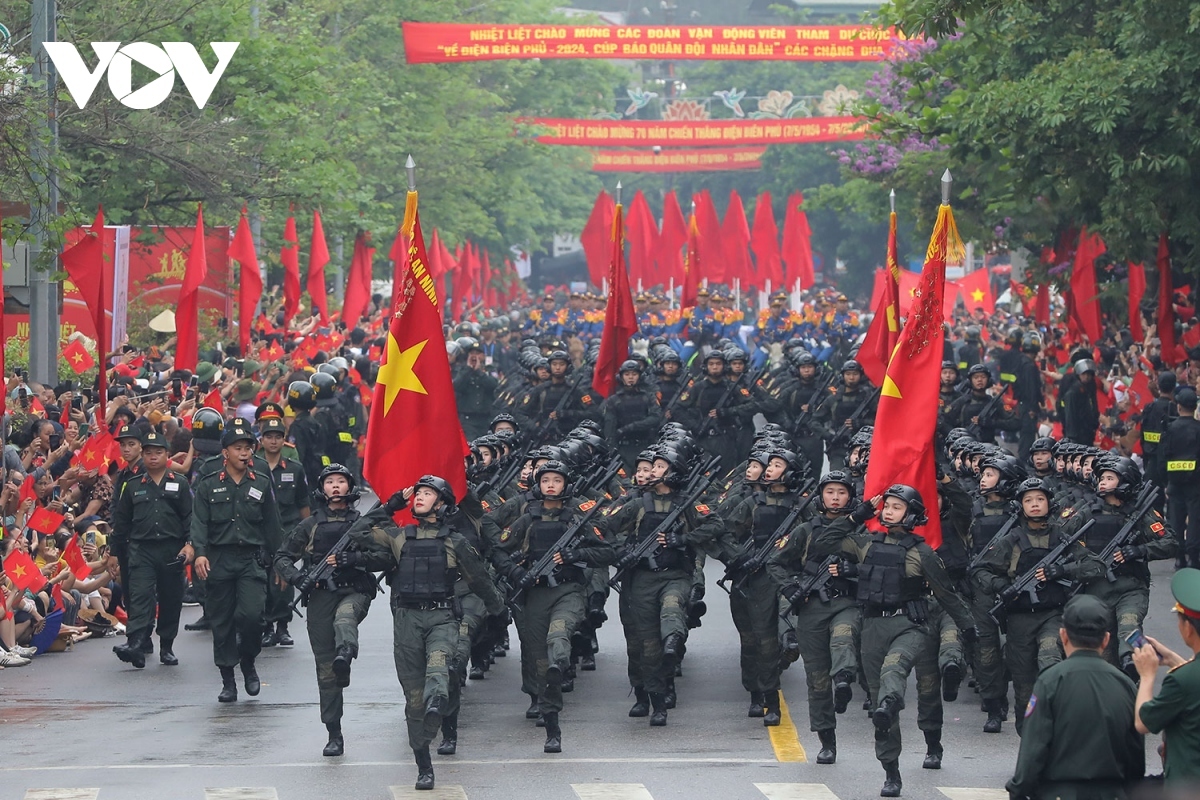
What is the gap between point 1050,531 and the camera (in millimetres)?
12938

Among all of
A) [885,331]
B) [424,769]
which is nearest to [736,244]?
[885,331]

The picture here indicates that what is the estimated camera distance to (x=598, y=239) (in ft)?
156

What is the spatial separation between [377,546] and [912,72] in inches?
545

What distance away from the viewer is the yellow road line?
12294mm

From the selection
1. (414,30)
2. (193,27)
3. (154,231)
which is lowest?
(154,231)

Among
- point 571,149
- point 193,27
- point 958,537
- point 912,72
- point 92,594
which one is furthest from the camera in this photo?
point 571,149

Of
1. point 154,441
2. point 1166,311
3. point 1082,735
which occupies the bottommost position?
point 1082,735

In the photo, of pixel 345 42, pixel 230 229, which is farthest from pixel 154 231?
pixel 345 42

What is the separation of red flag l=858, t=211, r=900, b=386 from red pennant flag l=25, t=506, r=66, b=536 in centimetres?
771

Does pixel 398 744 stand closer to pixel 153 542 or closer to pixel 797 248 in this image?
pixel 153 542

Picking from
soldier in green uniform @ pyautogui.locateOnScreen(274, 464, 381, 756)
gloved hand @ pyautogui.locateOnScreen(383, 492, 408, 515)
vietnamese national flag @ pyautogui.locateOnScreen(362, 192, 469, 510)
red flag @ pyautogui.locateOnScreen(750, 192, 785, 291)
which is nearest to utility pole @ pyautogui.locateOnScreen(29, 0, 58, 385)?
vietnamese national flag @ pyautogui.locateOnScreen(362, 192, 469, 510)

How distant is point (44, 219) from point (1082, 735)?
14786 mm

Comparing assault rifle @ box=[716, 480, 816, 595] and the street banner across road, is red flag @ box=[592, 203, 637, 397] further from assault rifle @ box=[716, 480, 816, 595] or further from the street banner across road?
the street banner across road

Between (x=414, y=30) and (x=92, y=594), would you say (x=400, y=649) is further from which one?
(x=414, y=30)
